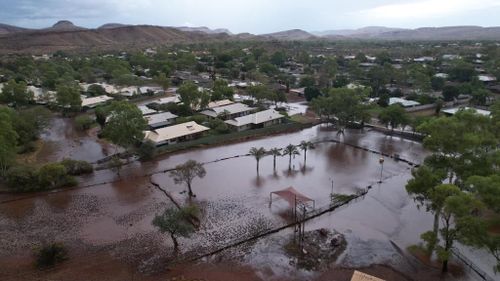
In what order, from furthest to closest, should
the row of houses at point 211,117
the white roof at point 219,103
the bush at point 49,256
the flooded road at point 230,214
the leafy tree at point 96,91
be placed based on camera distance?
the leafy tree at point 96,91 < the white roof at point 219,103 < the row of houses at point 211,117 < the flooded road at point 230,214 < the bush at point 49,256

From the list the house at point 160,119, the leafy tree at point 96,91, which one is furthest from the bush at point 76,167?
the leafy tree at point 96,91

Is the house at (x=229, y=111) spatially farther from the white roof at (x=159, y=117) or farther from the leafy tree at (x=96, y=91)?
the leafy tree at (x=96, y=91)

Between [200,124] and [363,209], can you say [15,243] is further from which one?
[200,124]

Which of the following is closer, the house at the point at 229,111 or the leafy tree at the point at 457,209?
the leafy tree at the point at 457,209

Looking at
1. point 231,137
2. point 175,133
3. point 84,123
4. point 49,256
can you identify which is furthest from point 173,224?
point 84,123

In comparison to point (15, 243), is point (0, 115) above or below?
above

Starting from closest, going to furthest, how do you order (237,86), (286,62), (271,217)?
1. (271,217)
2. (237,86)
3. (286,62)

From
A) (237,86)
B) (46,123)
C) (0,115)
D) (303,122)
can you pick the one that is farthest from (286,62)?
(0,115)
